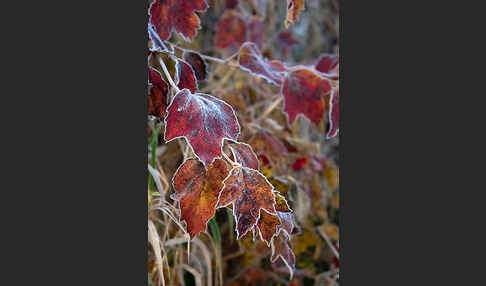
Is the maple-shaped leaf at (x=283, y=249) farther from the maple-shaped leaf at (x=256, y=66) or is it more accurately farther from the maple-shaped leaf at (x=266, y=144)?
the maple-shaped leaf at (x=266, y=144)

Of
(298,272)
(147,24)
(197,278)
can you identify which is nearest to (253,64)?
(147,24)

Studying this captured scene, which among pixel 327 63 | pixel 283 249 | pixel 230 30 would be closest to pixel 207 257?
pixel 283 249

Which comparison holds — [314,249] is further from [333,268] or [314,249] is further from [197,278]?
[197,278]

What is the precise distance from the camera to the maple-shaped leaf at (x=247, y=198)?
0.60m

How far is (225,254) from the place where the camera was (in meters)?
1.39

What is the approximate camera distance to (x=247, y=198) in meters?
0.60

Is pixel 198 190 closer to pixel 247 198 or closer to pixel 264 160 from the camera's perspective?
pixel 247 198

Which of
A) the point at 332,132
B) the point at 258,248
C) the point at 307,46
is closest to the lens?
the point at 332,132

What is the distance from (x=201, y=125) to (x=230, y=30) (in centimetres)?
88

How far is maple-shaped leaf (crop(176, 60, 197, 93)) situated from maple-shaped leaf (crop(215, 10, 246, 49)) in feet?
2.28

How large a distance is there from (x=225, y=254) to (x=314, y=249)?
1.08ft

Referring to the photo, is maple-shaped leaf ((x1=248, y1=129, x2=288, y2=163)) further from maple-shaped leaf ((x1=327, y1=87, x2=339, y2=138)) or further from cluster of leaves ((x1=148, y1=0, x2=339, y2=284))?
maple-shaped leaf ((x1=327, y1=87, x2=339, y2=138))

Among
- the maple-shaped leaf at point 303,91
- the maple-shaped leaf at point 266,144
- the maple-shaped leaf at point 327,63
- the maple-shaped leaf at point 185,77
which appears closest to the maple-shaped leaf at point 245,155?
the maple-shaped leaf at point 185,77

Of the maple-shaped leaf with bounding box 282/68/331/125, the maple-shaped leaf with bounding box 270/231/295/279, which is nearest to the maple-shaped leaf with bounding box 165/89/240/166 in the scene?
the maple-shaped leaf with bounding box 270/231/295/279
